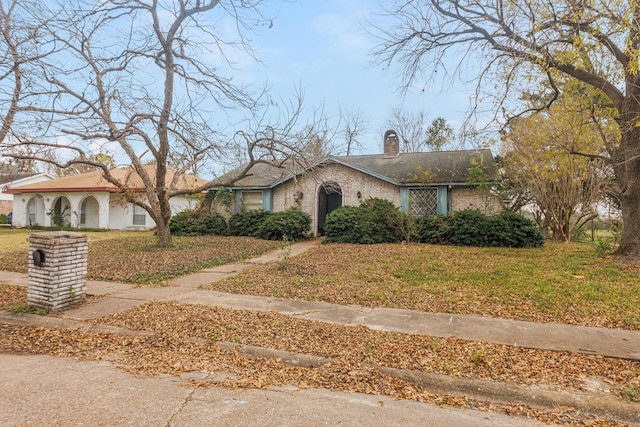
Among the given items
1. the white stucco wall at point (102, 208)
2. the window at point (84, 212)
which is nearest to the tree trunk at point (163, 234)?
the white stucco wall at point (102, 208)

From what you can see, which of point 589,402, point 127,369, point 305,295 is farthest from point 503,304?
point 127,369

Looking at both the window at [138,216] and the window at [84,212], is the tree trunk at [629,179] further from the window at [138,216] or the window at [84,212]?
the window at [84,212]

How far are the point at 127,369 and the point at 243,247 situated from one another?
914 centimetres

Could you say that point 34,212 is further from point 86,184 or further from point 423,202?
point 423,202

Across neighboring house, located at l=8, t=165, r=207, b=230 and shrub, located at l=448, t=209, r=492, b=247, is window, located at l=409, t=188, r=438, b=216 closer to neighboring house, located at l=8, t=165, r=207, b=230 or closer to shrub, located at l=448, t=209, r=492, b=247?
shrub, located at l=448, t=209, r=492, b=247

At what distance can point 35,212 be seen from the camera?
23.9 metres

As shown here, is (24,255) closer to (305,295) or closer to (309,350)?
(305,295)

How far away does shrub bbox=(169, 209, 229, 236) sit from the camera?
17.0 metres

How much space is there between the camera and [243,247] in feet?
41.4

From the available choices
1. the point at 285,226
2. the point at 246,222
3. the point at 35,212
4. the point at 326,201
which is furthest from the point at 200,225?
the point at 35,212

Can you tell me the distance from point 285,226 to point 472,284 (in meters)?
9.16

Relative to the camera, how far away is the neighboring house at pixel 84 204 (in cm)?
2106

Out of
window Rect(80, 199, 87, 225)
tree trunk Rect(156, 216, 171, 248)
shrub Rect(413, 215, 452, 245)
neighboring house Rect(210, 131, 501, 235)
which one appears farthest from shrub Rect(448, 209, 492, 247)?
window Rect(80, 199, 87, 225)

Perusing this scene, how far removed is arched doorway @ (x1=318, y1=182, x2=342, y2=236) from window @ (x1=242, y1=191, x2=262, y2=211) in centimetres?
310
